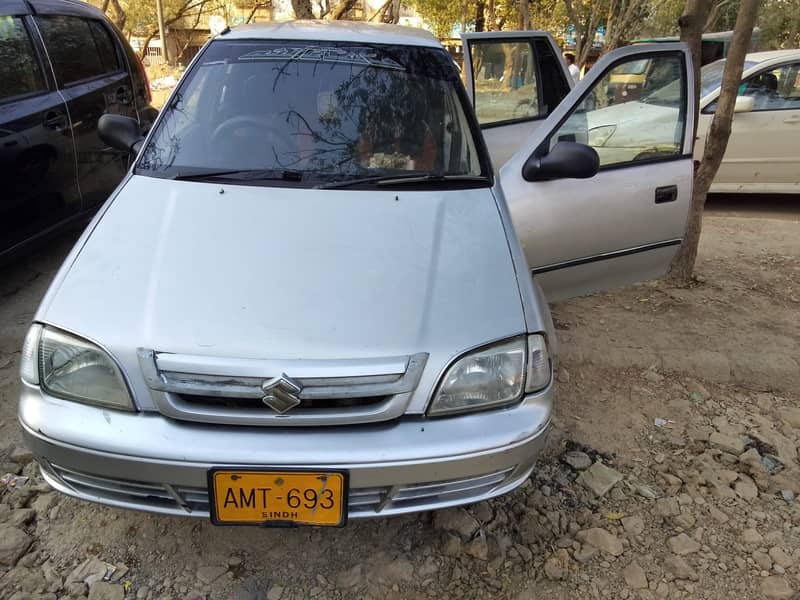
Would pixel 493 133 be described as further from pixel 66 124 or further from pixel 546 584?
pixel 546 584

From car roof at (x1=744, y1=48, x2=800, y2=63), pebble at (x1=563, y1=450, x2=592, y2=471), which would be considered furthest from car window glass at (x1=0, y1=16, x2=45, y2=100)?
car roof at (x1=744, y1=48, x2=800, y2=63)

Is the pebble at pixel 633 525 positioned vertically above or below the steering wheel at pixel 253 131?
below

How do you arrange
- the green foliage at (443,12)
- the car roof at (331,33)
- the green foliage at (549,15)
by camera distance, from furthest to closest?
1. the green foliage at (443,12)
2. the green foliage at (549,15)
3. the car roof at (331,33)

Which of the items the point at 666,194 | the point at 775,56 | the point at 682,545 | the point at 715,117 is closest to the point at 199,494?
the point at 682,545

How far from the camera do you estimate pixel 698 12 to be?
366cm

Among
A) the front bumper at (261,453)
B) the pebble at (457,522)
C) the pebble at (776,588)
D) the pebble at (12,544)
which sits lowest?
the pebble at (776,588)

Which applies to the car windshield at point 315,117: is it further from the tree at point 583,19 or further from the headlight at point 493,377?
the tree at point 583,19

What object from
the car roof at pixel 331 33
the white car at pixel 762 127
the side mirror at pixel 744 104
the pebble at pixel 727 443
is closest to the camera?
the pebble at pixel 727 443

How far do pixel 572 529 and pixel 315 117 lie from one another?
1834 millimetres

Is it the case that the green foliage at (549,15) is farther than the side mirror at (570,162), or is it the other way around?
the green foliage at (549,15)

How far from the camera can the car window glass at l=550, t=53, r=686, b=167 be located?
3.06m

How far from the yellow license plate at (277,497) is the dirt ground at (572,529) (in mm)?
382

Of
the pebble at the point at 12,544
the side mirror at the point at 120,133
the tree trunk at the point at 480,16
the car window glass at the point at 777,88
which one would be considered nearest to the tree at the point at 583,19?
the tree trunk at the point at 480,16

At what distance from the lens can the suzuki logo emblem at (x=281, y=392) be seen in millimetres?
1543
